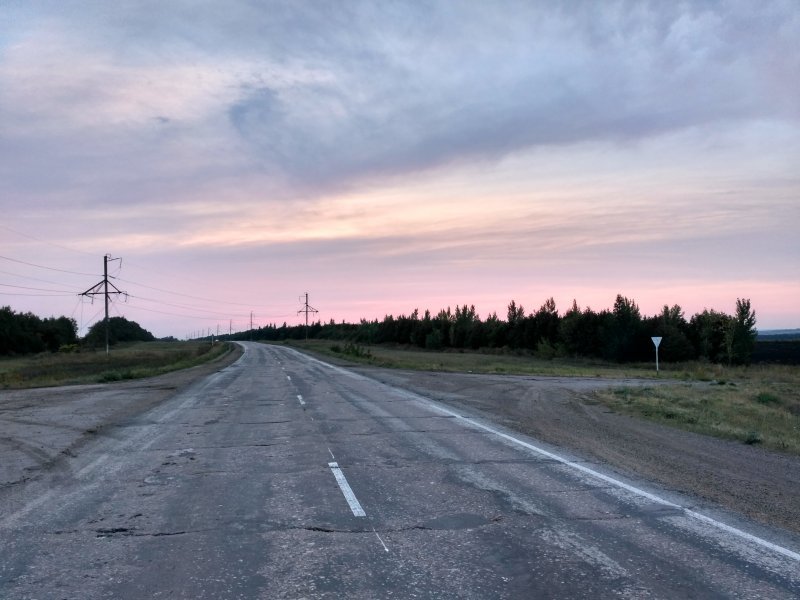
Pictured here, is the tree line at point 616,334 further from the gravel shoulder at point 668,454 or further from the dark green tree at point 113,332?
the dark green tree at point 113,332

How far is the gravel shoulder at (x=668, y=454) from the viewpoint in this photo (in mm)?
8367

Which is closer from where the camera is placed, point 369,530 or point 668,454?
point 369,530

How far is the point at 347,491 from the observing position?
8445 millimetres

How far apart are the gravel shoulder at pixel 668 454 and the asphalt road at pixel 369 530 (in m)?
0.65

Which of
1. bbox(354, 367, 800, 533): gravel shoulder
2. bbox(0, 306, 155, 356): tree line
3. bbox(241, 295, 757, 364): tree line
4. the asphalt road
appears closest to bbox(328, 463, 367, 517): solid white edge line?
the asphalt road

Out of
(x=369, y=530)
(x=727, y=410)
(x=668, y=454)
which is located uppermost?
(x=369, y=530)

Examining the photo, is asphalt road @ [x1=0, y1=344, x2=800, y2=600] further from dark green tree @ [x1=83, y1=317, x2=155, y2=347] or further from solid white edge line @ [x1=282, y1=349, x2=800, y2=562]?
dark green tree @ [x1=83, y1=317, x2=155, y2=347]

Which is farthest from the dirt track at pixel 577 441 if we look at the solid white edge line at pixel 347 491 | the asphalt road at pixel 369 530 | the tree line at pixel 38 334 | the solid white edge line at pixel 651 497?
the tree line at pixel 38 334

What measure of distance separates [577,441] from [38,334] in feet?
369

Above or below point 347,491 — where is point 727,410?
below

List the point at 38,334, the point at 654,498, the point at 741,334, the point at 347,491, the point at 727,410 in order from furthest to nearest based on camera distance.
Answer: the point at 38,334
the point at 741,334
the point at 727,410
the point at 347,491
the point at 654,498

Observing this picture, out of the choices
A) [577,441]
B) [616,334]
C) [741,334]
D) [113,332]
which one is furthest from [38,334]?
[577,441]

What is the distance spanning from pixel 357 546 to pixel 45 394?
2217 cm

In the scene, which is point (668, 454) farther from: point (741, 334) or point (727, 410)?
point (741, 334)
